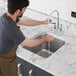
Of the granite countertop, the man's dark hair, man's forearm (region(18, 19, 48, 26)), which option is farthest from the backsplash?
the man's dark hair

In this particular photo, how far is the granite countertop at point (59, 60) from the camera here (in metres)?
1.75

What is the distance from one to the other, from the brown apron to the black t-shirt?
0.25 feet

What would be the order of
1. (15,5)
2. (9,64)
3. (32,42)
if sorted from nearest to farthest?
1. (15,5)
2. (9,64)
3. (32,42)

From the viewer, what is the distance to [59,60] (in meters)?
1.85

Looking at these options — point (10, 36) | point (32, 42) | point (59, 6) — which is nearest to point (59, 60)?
point (32, 42)

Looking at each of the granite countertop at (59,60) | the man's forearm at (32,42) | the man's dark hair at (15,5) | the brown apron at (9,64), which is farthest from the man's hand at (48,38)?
the man's dark hair at (15,5)

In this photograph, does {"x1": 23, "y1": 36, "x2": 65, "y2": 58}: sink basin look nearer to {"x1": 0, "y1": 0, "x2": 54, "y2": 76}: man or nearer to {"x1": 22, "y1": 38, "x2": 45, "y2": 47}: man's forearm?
{"x1": 22, "y1": 38, "x2": 45, "y2": 47}: man's forearm

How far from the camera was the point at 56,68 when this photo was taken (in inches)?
69.8

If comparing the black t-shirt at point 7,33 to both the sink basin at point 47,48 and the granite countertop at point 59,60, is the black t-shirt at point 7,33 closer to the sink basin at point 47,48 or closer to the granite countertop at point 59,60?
the granite countertop at point 59,60

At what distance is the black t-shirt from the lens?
1600 mm

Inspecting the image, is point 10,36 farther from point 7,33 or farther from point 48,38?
point 48,38

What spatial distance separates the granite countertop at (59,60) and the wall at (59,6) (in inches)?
10.6

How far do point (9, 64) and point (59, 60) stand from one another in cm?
40

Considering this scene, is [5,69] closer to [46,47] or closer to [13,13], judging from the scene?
[13,13]
